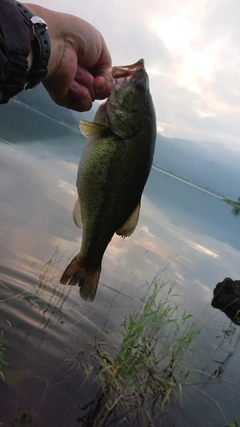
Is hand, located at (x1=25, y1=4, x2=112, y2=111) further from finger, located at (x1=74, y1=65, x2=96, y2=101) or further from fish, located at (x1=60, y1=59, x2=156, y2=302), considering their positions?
fish, located at (x1=60, y1=59, x2=156, y2=302)

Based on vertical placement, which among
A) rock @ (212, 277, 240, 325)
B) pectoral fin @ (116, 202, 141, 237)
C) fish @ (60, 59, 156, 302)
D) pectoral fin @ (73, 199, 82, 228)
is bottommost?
rock @ (212, 277, 240, 325)

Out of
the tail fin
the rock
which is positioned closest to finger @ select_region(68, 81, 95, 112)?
the tail fin

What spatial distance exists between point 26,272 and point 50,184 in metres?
10.9

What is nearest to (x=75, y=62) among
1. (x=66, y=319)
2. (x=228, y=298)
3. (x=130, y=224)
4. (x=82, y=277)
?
(x=130, y=224)

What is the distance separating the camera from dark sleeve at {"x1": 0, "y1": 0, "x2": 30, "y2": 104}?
2055 mm

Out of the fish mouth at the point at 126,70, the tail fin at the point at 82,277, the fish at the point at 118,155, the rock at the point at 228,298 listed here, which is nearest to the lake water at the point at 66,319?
Result: the rock at the point at 228,298

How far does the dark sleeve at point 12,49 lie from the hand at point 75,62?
1.22 feet

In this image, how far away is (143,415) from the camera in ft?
15.8

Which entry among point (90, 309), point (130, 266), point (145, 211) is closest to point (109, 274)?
point (130, 266)

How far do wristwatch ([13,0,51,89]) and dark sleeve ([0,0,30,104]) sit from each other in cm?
10

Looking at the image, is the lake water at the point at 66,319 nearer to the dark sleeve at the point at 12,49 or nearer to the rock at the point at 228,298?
the rock at the point at 228,298

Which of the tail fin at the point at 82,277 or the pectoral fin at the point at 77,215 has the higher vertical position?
the pectoral fin at the point at 77,215

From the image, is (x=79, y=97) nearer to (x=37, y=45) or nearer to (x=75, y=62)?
(x=75, y=62)

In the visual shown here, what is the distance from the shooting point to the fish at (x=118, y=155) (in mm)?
2854
